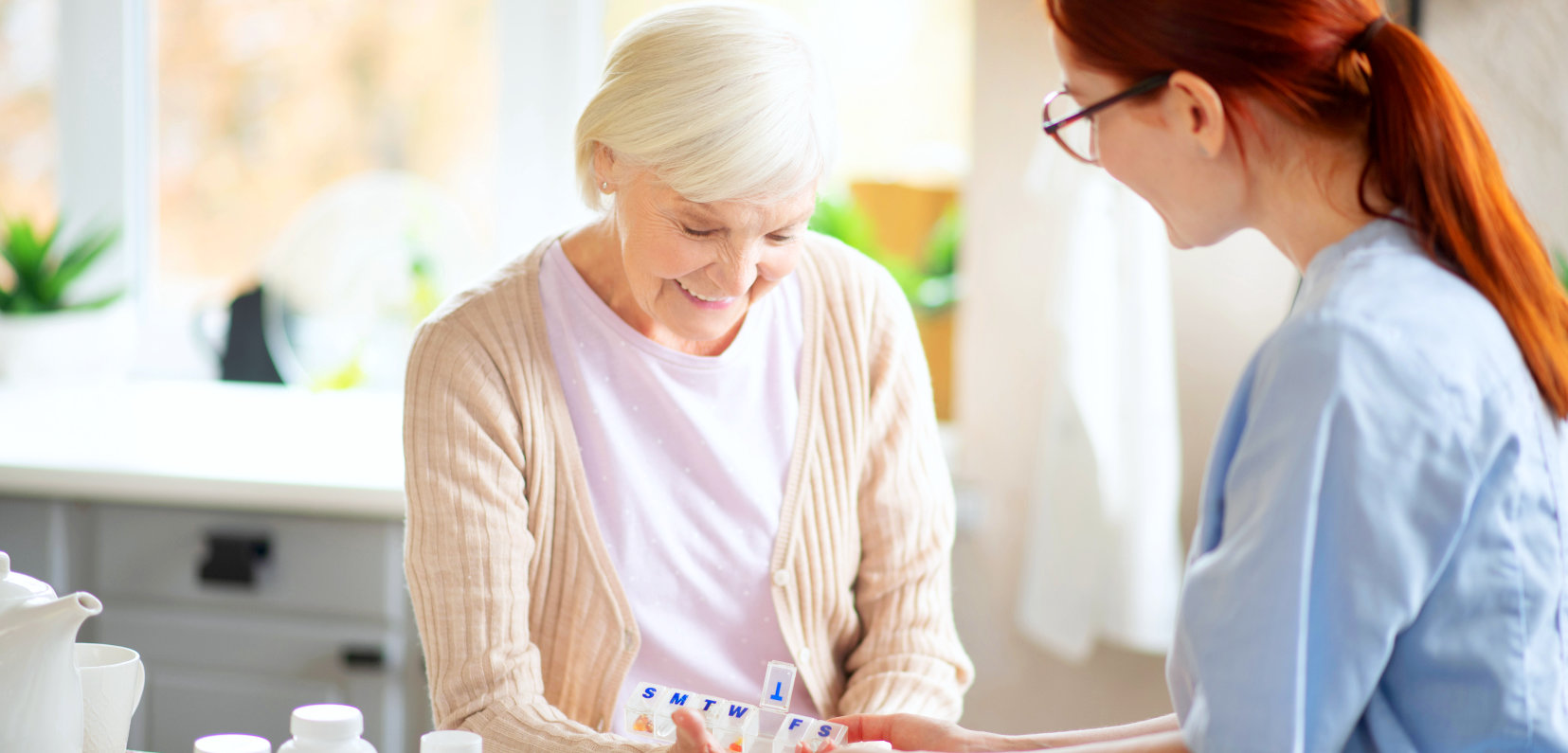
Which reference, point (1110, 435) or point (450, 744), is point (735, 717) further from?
point (1110, 435)

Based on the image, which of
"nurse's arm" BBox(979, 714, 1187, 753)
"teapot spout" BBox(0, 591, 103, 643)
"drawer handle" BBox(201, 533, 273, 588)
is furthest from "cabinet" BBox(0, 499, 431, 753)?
"nurse's arm" BBox(979, 714, 1187, 753)

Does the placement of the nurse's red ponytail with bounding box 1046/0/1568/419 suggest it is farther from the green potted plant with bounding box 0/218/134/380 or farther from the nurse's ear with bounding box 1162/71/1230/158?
the green potted plant with bounding box 0/218/134/380

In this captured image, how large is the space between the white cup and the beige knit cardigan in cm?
31

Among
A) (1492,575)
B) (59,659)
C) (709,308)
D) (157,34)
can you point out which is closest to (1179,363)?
(709,308)

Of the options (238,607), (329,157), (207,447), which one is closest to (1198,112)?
(238,607)

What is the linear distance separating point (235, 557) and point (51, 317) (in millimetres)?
1046

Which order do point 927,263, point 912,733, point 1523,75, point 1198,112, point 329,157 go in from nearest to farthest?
point 1198,112 → point 912,733 → point 1523,75 → point 927,263 → point 329,157

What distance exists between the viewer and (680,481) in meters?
1.32

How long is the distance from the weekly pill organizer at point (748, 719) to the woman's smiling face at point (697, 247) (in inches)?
14.5

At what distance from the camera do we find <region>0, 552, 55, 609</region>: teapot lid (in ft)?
2.72

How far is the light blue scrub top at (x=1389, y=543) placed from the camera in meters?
0.68

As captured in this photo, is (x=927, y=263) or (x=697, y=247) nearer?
(x=697, y=247)

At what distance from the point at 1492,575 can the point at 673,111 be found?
734mm

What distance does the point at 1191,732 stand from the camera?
2.39 feet
